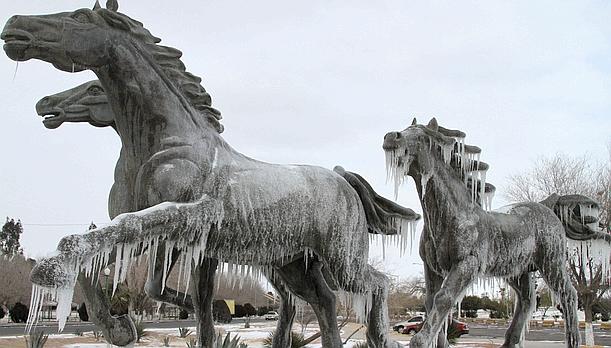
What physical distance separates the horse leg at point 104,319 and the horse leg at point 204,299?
0.77m

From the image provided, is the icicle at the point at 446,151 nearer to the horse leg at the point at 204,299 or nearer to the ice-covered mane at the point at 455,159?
the ice-covered mane at the point at 455,159

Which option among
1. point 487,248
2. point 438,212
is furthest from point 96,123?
point 487,248

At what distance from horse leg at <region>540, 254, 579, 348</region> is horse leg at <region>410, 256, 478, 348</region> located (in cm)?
141

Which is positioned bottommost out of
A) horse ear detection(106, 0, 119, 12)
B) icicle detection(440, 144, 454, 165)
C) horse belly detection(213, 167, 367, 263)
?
horse belly detection(213, 167, 367, 263)

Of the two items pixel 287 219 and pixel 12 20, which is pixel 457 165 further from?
pixel 12 20

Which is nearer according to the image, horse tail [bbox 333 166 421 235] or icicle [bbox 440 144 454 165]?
horse tail [bbox 333 166 421 235]

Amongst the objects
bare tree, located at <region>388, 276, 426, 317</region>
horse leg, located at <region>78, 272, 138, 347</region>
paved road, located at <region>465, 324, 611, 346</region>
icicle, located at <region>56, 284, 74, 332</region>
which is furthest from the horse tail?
bare tree, located at <region>388, 276, 426, 317</region>

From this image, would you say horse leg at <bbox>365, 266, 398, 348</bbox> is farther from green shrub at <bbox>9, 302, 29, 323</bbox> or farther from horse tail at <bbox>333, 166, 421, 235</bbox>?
green shrub at <bbox>9, 302, 29, 323</bbox>

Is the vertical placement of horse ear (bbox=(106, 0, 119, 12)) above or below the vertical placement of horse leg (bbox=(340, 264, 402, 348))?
above

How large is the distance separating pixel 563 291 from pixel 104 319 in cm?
503

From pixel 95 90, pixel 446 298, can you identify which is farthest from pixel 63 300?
pixel 446 298

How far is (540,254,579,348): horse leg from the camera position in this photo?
21.8 feet

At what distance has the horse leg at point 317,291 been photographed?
4.96 meters

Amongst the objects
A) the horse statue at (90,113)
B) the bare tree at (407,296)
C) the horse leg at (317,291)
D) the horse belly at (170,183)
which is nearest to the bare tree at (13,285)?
the bare tree at (407,296)
